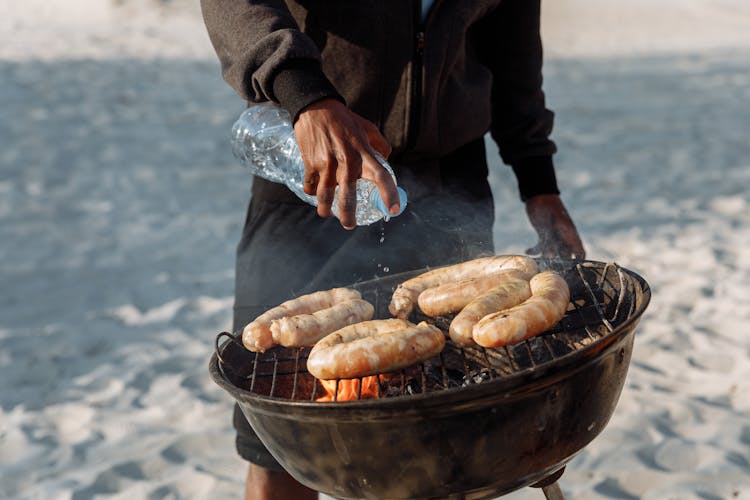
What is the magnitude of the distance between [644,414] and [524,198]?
5.33 ft

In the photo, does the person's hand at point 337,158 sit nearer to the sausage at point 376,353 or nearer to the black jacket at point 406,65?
the black jacket at point 406,65

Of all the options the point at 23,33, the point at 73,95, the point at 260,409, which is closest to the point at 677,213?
the point at 260,409

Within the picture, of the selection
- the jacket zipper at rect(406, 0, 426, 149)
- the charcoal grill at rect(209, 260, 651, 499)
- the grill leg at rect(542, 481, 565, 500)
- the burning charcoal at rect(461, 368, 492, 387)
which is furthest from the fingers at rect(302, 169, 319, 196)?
the grill leg at rect(542, 481, 565, 500)

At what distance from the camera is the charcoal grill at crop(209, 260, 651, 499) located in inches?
65.2

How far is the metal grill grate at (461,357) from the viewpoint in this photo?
6.70 feet

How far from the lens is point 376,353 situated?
6.09 ft

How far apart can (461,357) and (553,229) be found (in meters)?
1.09

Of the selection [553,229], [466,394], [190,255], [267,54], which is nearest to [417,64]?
[267,54]

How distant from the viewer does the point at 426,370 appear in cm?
217

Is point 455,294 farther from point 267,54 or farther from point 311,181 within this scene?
point 267,54

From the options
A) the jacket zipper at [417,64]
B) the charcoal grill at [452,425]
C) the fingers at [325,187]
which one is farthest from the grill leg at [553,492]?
the jacket zipper at [417,64]

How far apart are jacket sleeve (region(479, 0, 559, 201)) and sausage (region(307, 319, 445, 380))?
1.46 m

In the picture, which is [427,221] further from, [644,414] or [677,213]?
[677,213]

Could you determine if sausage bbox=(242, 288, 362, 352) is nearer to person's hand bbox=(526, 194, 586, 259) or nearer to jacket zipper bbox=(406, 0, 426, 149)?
jacket zipper bbox=(406, 0, 426, 149)
